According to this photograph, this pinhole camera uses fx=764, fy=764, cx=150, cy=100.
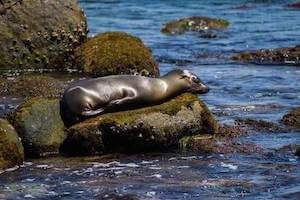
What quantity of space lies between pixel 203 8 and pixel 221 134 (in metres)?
20.5

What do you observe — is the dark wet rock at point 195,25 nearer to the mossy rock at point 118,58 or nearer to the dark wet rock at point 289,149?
the mossy rock at point 118,58

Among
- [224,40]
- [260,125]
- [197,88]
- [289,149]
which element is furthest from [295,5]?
[289,149]

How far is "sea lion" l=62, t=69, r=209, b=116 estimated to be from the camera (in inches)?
354

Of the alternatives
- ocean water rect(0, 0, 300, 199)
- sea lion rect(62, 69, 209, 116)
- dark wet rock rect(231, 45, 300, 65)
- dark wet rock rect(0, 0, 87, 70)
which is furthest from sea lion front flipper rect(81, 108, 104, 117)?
dark wet rock rect(231, 45, 300, 65)

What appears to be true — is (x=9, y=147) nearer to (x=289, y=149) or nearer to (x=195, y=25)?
(x=289, y=149)

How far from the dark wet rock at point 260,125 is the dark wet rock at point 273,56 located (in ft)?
21.0

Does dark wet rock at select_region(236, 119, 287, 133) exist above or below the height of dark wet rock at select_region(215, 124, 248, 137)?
below

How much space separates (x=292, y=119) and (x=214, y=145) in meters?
1.60

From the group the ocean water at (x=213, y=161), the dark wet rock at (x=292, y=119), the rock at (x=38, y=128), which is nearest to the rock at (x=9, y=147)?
the ocean water at (x=213, y=161)

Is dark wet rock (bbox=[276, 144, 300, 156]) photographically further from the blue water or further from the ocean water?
the blue water

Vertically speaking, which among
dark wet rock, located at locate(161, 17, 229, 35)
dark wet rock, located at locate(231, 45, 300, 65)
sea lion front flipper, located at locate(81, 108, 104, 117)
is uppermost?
sea lion front flipper, located at locate(81, 108, 104, 117)

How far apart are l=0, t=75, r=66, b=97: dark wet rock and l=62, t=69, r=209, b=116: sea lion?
208cm

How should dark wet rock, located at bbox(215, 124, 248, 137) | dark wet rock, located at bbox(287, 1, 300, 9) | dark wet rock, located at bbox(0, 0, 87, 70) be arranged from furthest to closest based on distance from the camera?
dark wet rock, located at bbox(287, 1, 300, 9)
dark wet rock, located at bbox(0, 0, 87, 70)
dark wet rock, located at bbox(215, 124, 248, 137)

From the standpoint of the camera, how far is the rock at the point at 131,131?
851 cm
